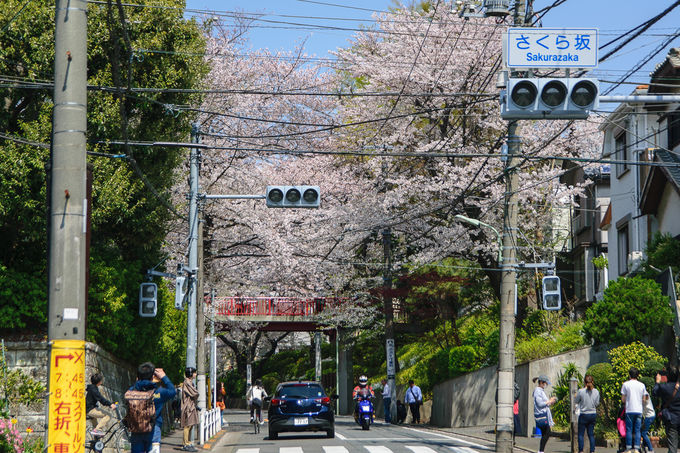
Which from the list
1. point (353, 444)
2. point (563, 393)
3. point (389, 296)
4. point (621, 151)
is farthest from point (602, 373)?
point (389, 296)

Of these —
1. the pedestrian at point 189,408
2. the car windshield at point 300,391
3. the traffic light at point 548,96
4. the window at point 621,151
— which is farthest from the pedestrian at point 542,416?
the window at point 621,151

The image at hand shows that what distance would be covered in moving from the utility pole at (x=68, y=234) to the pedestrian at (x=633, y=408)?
11.4 meters

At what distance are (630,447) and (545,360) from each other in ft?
27.3

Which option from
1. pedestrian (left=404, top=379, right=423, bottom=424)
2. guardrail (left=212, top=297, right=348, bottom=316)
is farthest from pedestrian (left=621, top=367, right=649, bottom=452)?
guardrail (left=212, top=297, right=348, bottom=316)

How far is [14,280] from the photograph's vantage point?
16.7 metres

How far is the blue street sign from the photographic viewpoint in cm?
1192

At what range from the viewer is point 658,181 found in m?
26.6

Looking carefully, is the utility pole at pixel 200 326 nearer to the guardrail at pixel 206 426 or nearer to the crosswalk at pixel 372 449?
the guardrail at pixel 206 426

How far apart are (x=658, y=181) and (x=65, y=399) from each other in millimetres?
23177

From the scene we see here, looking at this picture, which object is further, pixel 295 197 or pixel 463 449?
pixel 463 449

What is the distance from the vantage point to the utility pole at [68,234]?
6969 millimetres

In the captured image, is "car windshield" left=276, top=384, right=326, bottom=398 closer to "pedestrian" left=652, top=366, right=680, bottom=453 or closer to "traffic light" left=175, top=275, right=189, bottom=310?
"traffic light" left=175, top=275, right=189, bottom=310

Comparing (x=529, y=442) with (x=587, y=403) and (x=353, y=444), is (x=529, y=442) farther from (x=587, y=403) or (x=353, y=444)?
(x=587, y=403)

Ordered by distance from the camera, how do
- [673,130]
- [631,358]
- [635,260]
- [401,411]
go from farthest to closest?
[401,411] → [635,260] → [673,130] → [631,358]
